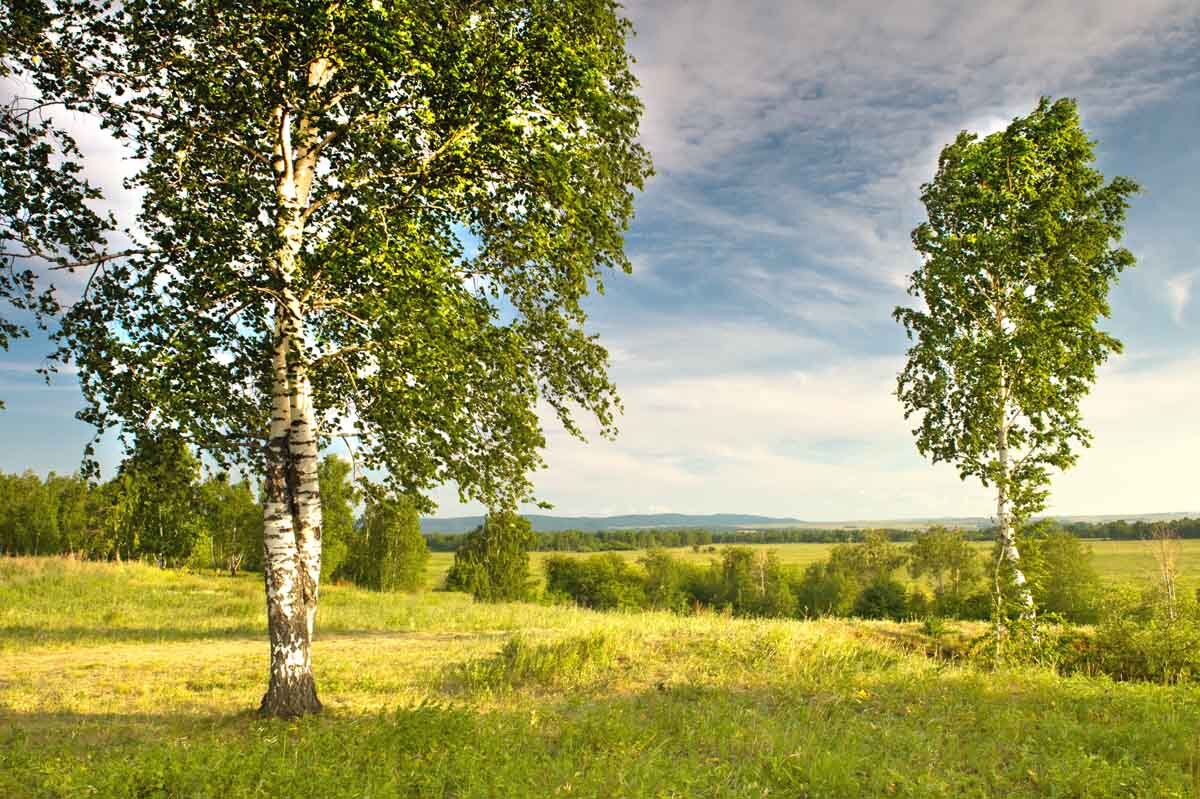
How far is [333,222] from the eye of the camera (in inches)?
383

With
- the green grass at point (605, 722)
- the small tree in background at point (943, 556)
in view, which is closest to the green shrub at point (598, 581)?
the small tree in background at point (943, 556)

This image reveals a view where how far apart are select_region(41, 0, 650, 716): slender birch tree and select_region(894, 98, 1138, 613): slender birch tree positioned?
1164 cm

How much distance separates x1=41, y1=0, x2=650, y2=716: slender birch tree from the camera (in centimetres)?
838

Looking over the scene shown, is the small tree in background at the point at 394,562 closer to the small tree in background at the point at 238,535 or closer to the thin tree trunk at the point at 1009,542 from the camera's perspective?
the small tree in background at the point at 238,535

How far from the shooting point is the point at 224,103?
31.8 feet

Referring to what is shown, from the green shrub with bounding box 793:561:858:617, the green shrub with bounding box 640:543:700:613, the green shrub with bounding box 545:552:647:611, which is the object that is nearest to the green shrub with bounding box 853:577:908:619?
the green shrub with bounding box 793:561:858:617

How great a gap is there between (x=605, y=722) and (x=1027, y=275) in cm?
1595

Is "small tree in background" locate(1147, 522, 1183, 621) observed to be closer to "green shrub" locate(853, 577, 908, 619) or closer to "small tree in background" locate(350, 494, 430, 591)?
"green shrub" locate(853, 577, 908, 619)

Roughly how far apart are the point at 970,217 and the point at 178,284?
729 inches

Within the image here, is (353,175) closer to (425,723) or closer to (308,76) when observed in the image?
(308,76)

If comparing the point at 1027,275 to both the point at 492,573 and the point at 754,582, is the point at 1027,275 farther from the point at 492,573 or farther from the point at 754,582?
the point at 754,582

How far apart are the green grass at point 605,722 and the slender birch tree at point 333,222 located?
8.57ft

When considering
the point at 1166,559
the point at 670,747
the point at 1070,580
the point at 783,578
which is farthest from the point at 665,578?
the point at 670,747

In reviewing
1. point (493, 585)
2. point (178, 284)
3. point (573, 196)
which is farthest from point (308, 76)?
point (493, 585)
